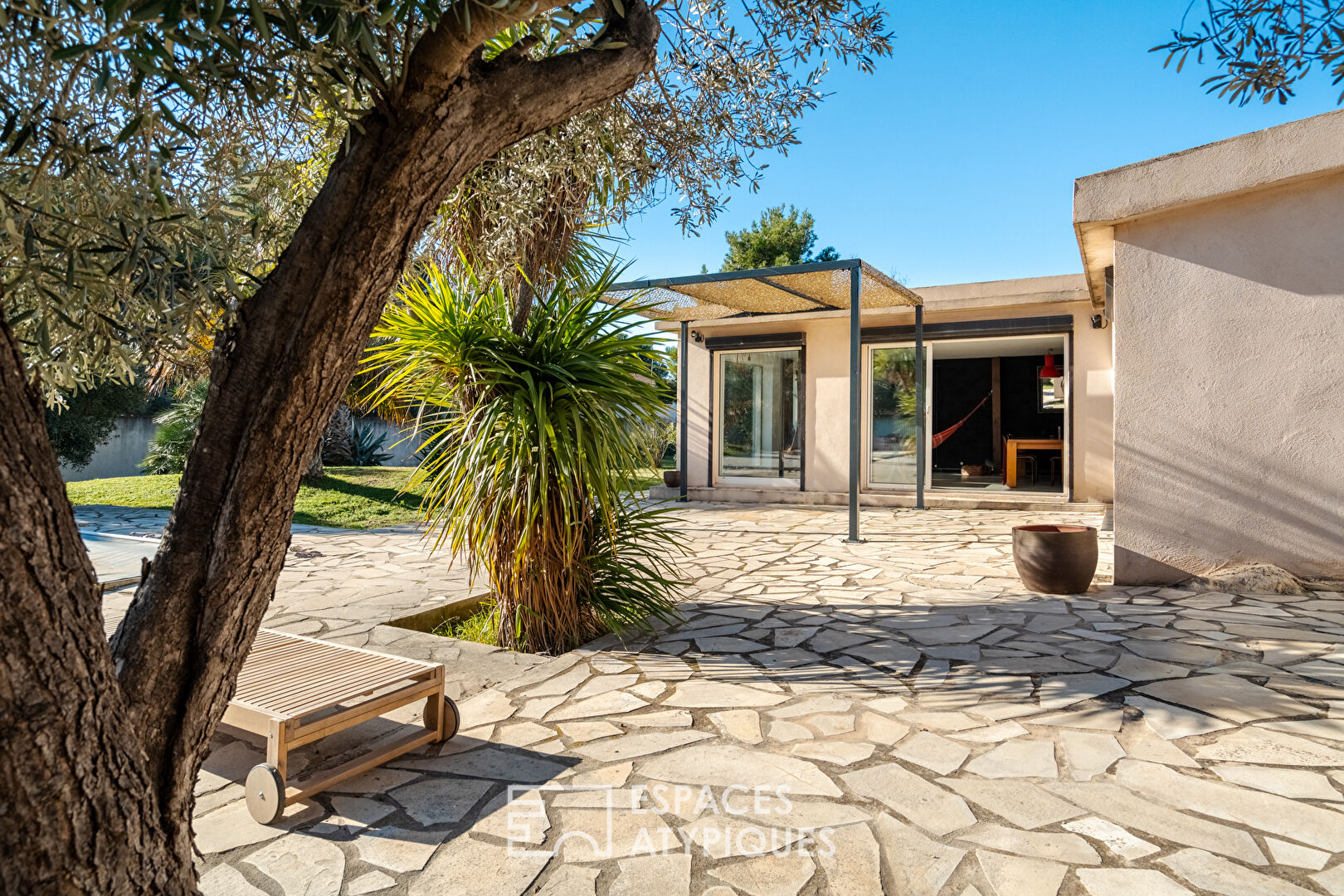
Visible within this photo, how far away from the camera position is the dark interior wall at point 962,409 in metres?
17.0

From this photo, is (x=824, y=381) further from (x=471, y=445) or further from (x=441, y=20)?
(x=441, y=20)

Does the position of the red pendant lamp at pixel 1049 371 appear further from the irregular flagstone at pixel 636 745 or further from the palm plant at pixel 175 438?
the palm plant at pixel 175 438

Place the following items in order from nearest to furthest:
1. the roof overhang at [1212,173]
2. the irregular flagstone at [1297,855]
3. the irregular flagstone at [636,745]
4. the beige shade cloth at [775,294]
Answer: the irregular flagstone at [1297,855], the irregular flagstone at [636,745], the roof overhang at [1212,173], the beige shade cloth at [775,294]

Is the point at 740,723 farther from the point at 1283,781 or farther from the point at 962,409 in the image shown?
the point at 962,409

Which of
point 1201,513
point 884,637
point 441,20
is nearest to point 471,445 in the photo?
point 884,637

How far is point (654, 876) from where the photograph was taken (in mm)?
2207

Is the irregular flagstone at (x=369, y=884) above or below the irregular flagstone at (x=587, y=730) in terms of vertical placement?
below

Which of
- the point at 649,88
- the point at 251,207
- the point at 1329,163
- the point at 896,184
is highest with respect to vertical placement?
the point at 896,184

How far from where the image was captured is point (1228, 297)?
220 inches

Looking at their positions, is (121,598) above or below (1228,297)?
below

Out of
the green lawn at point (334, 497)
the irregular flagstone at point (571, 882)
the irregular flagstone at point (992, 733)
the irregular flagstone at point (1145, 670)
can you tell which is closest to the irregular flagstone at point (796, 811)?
Answer: the irregular flagstone at point (571, 882)

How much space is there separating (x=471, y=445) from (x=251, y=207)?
74.7 inches

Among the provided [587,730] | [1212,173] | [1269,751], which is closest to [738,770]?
[587,730]
